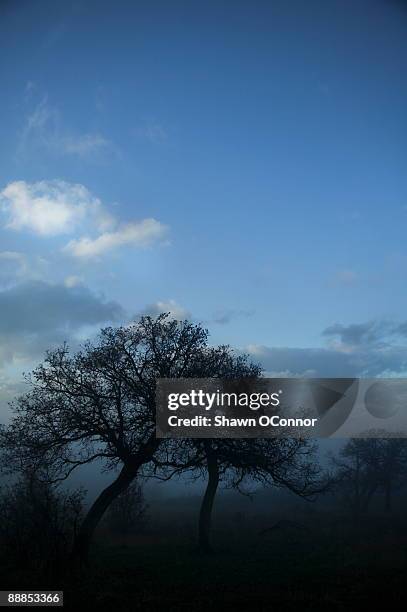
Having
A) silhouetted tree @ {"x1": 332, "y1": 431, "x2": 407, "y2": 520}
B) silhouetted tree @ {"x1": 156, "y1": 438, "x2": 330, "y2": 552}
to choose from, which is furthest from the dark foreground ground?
silhouetted tree @ {"x1": 332, "y1": 431, "x2": 407, "y2": 520}

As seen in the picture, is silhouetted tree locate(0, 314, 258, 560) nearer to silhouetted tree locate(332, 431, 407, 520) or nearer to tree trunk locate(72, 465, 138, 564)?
tree trunk locate(72, 465, 138, 564)

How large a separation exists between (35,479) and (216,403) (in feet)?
29.0

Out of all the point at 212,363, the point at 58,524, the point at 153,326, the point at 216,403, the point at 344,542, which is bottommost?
the point at 344,542

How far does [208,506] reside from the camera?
909 inches

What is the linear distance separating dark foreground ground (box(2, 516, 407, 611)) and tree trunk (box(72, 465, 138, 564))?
794mm

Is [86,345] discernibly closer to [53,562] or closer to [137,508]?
[53,562]

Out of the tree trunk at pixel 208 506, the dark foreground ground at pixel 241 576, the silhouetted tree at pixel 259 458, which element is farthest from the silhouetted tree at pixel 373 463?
the silhouetted tree at pixel 259 458

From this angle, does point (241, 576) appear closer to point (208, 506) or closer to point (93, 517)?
point (93, 517)

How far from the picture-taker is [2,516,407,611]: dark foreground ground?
12.2 meters

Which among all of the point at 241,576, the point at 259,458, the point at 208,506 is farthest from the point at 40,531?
the point at 208,506

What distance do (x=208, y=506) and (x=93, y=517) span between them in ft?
26.5

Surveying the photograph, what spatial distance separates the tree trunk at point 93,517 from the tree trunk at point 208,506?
13.8ft

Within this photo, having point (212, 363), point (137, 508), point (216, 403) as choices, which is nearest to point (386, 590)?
point (216, 403)

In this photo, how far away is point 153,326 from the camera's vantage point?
20.0m
